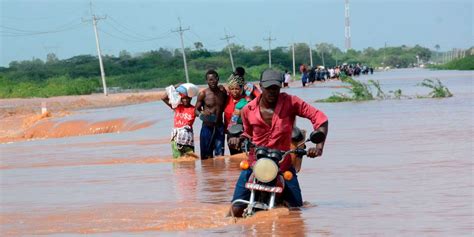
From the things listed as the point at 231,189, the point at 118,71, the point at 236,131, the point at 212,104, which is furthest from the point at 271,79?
the point at 118,71

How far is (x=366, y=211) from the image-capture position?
10297 mm

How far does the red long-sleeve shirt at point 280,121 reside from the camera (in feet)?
29.5

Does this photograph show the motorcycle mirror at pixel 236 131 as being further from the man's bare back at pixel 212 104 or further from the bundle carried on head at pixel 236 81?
the man's bare back at pixel 212 104

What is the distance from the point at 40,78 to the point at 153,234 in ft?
340

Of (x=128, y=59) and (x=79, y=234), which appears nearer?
(x=79, y=234)

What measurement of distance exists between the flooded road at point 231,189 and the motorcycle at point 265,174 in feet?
0.52

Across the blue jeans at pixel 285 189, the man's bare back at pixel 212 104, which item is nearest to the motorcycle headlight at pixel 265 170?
the blue jeans at pixel 285 189

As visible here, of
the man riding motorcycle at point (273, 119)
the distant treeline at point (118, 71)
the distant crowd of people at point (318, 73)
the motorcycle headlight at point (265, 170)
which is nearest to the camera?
the motorcycle headlight at point (265, 170)

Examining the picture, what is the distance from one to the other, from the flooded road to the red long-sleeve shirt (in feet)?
2.06

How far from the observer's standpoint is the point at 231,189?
12.9 meters

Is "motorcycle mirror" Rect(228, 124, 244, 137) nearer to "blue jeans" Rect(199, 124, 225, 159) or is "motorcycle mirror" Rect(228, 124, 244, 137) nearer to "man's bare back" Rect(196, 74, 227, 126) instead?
"man's bare back" Rect(196, 74, 227, 126)

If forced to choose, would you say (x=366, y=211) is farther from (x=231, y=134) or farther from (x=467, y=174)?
(x=467, y=174)

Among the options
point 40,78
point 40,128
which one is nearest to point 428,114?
point 40,128

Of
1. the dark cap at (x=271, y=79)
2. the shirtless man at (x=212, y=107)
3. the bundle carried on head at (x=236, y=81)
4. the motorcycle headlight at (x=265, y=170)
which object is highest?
the dark cap at (x=271, y=79)
